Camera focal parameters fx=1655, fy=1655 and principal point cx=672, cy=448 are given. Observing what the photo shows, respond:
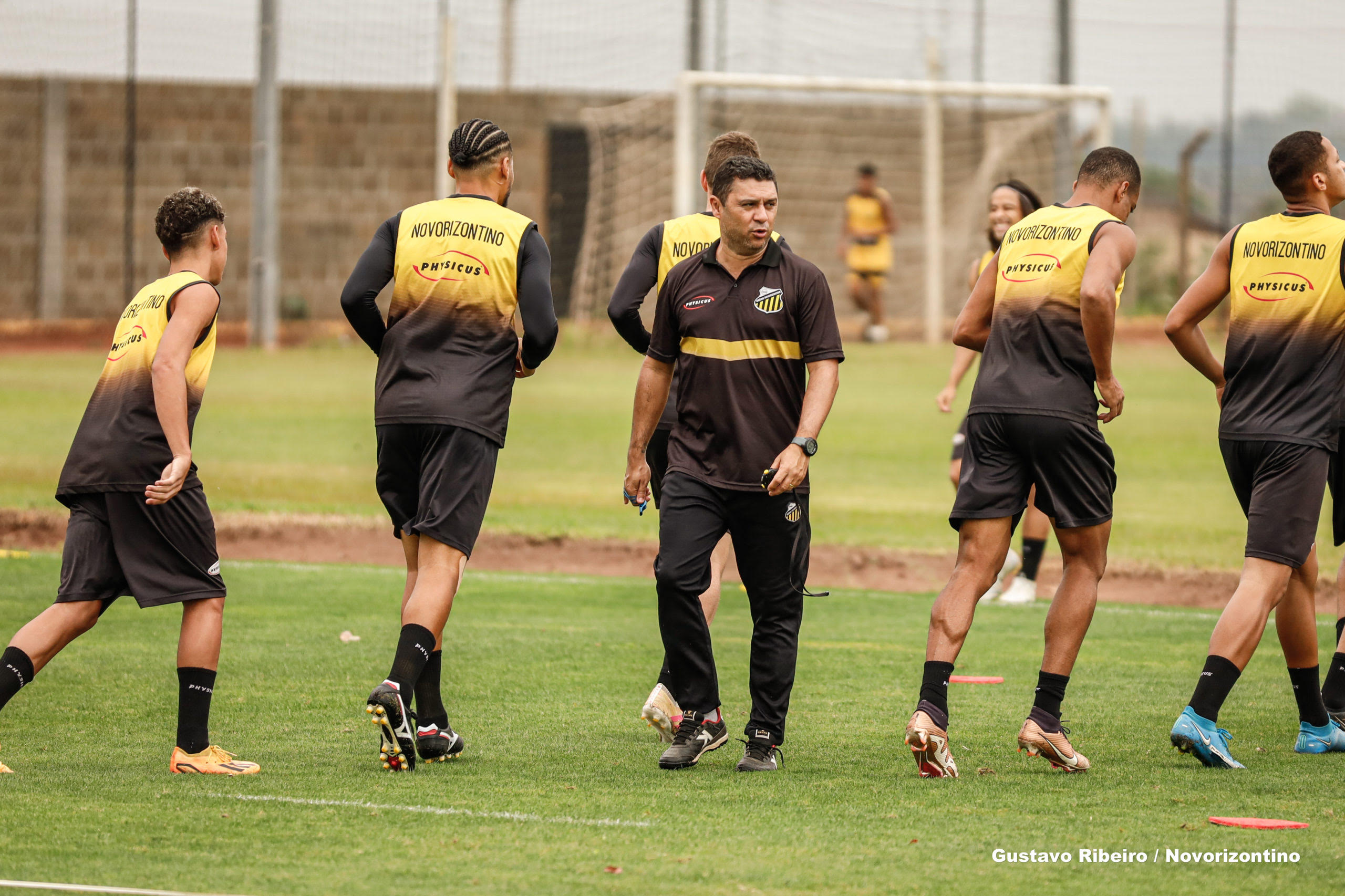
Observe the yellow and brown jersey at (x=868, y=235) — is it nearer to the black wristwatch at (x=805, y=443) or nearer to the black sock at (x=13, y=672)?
the black wristwatch at (x=805, y=443)

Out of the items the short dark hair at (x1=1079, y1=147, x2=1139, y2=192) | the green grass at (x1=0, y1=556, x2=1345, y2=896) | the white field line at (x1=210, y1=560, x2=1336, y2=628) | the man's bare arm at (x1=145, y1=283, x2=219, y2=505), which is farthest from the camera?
the white field line at (x1=210, y1=560, x2=1336, y2=628)

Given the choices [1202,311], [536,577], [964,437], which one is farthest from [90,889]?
[536,577]

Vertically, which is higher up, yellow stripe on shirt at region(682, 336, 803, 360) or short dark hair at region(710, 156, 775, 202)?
short dark hair at region(710, 156, 775, 202)

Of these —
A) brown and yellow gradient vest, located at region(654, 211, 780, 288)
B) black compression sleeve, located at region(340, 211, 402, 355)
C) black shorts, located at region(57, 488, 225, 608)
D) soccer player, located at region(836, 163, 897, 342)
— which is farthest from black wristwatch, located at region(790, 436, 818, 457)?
soccer player, located at region(836, 163, 897, 342)

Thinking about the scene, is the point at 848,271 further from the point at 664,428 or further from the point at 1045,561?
the point at 664,428

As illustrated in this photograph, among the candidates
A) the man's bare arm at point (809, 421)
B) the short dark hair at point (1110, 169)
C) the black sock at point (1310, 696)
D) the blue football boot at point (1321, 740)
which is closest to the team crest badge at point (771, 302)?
the man's bare arm at point (809, 421)

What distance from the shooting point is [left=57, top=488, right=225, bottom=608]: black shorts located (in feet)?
18.7

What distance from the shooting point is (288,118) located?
103 ft

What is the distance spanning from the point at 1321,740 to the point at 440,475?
349 centimetres

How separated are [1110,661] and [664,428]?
2.98m

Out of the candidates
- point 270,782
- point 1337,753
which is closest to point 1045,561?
point 1337,753

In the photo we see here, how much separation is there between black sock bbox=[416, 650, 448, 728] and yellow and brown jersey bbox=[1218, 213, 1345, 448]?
10.3ft

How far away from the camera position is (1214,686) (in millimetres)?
6035

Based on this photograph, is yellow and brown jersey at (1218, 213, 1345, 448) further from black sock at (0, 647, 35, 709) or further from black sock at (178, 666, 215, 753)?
black sock at (0, 647, 35, 709)
